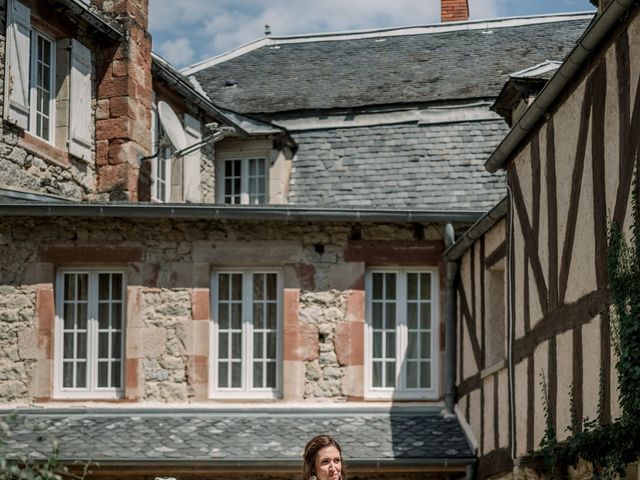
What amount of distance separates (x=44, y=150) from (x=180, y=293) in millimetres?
2064

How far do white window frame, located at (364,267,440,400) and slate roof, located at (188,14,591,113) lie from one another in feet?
13.2

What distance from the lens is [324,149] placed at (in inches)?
697

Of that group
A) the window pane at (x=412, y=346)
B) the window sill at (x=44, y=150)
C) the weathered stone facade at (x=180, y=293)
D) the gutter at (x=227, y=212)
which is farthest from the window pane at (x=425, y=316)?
the window sill at (x=44, y=150)

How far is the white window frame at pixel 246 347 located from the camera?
45.9 feet

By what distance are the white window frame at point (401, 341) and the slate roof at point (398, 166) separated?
217 centimetres

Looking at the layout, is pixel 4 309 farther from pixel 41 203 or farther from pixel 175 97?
pixel 175 97

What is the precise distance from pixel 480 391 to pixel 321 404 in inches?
76.1

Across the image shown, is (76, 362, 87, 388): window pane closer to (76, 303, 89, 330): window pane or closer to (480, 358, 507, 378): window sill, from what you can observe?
(76, 303, 89, 330): window pane

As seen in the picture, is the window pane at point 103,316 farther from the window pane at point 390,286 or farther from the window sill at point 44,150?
the window pane at point 390,286

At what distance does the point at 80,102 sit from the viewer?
598 inches

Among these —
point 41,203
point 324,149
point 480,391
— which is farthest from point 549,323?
point 324,149

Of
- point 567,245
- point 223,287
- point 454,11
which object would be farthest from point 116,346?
point 454,11

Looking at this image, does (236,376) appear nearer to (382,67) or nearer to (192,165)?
(192,165)

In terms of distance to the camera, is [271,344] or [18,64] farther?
[271,344]
